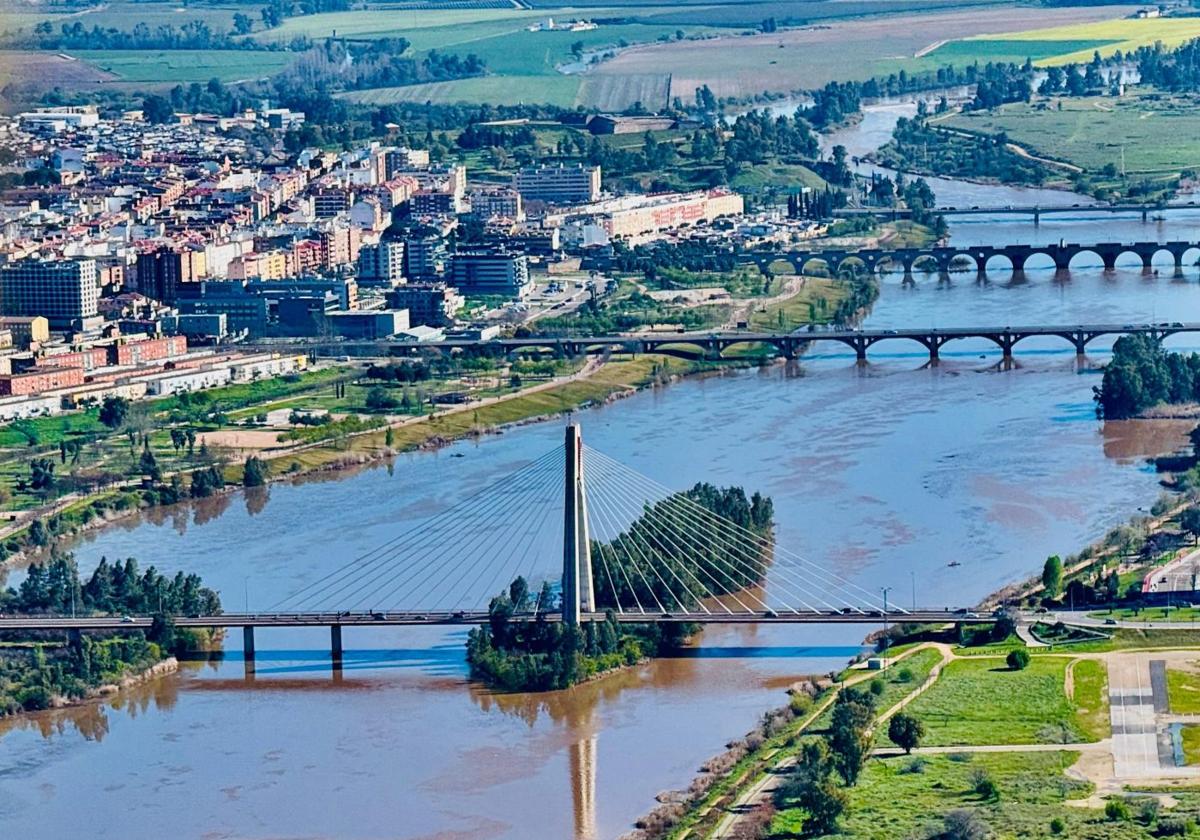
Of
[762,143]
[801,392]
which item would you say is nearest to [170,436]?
[801,392]

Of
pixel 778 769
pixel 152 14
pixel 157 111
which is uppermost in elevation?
pixel 152 14

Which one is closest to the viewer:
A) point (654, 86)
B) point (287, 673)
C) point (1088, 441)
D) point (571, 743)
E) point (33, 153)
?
point (571, 743)

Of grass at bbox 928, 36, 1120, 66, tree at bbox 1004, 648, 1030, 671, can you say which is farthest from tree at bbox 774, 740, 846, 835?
grass at bbox 928, 36, 1120, 66

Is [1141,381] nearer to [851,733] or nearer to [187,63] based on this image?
[851,733]

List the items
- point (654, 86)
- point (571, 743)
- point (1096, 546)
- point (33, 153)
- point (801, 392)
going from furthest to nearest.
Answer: point (654, 86) → point (33, 153) → point (801, 392) → point (1096, 546) → point (571, 743)

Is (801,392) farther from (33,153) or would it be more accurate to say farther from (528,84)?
(528,84)

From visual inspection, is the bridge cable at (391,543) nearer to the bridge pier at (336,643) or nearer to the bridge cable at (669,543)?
the bridge pier at (336,643)

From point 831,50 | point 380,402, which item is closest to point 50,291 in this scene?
point 380,402

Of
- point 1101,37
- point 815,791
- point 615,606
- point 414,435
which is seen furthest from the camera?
point 1101,37

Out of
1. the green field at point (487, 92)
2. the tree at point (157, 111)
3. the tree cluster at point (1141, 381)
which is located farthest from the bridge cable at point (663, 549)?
the green field at point (487, 92)
